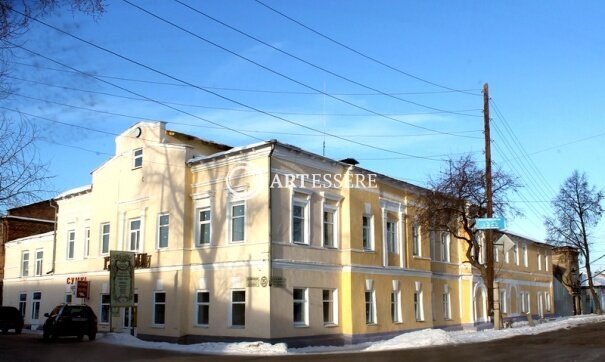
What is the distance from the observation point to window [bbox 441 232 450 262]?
39.4 meters

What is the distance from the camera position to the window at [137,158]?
32.2m

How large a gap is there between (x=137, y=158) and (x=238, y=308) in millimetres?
10992

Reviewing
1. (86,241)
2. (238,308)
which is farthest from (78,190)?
(238,308)

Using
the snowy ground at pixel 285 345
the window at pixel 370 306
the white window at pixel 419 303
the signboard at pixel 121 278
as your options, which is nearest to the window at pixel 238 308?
the snowy ground at pixel 285 345

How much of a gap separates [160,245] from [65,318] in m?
5.55

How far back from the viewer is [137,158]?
32500 millimetres

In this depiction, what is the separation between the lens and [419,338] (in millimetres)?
25250

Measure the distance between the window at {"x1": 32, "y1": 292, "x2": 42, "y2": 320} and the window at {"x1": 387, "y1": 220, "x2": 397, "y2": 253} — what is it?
24.7 meters

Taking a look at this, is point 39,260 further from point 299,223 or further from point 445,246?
point 445,246

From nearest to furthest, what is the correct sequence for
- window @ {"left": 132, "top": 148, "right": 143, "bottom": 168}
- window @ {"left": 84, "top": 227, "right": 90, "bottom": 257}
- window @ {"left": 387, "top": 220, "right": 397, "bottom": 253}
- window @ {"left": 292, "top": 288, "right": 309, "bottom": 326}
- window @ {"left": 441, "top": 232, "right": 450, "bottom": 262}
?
window @ {"left": 292, "top": 288, "right": 309, "bottom": 326}, window @ {"left": 132, "top": 148, "right": 143, "bottom": 168}, window @ {"left": 387, "top": 220, "right": 397, "bottom": 253}, window @ {"left": 84, "top": 227, "right": 90, "bottom": 257}, window @ {"left": 441, "top": 232, "right": 450, "bottom": 262}

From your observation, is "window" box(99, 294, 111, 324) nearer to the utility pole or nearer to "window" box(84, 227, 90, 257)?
"window" box(84, 227, 90, 257)

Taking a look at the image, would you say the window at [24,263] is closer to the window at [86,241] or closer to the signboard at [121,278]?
the window at [86,241]

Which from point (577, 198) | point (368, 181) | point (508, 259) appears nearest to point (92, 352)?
point (368, 181)

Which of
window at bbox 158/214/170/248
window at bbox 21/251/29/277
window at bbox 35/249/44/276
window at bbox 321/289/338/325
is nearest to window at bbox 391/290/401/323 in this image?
window at bbox 321/289/338/325
